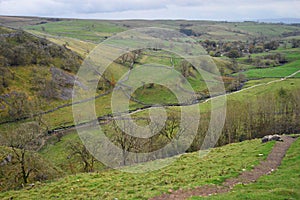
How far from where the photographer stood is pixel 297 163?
24.9 m

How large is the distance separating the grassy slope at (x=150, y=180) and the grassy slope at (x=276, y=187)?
287cm

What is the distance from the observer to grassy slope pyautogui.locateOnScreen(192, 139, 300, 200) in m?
17.8

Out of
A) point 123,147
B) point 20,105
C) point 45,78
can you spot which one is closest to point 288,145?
point 123,147

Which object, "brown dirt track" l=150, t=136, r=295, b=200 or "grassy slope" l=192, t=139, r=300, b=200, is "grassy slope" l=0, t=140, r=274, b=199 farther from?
"grassy slope" l=192, t=139, r=300, b=200

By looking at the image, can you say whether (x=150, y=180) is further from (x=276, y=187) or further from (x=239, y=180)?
(x=276, y=187)

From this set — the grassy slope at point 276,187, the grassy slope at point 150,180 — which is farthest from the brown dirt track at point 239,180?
the grassy slope at point 276,187

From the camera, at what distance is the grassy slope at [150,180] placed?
23.5 m

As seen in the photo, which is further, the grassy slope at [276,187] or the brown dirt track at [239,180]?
the brown dirt track at [239,180]

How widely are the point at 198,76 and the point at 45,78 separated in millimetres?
72069

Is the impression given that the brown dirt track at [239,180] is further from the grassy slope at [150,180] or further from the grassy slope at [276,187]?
the grassy slope at [276,187]

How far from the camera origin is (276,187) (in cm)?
1964

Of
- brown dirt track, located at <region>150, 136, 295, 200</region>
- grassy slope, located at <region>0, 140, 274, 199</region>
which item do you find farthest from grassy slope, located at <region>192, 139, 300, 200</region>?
grassy slope, located at <region>0, 140, 274, 199</region>

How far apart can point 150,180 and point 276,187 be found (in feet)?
38.1

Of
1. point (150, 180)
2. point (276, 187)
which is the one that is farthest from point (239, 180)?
point (150, 180)
